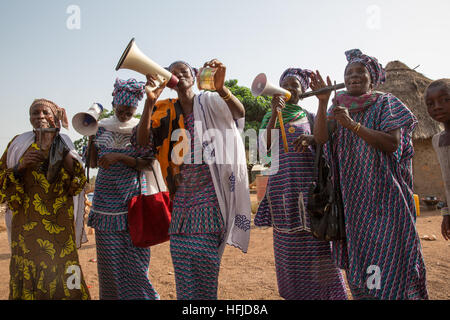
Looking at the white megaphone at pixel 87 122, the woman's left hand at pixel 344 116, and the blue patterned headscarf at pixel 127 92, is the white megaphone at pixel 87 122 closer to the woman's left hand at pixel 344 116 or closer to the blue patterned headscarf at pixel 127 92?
the blue patterned headscarf at pixel 127 92

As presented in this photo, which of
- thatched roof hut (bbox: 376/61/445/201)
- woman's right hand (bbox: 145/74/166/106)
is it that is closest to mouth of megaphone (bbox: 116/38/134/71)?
woman's right hand (bbox: 145/74/166/106)

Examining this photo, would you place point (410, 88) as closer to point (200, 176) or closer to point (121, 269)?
point (200, 176)

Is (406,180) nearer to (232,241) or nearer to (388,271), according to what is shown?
(388,271)

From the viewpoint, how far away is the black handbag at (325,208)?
2543 mm

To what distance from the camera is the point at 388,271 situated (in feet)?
7.52

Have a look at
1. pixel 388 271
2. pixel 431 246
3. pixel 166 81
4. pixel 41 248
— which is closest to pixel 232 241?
pixel 388 271

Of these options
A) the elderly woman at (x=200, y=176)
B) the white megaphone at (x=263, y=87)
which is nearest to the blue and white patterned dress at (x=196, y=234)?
the elderly woman at (x=200, y=176)

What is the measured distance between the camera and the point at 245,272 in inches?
193

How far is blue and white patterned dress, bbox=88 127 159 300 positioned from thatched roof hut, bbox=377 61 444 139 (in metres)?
12.4

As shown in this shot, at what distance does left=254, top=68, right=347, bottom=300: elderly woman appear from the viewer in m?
2.88

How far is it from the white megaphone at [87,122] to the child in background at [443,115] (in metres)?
2.97

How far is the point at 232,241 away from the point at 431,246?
5124 mm

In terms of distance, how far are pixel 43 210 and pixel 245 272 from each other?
2.95 meters

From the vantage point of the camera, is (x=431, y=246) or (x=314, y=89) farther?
(x=431, y=246)
